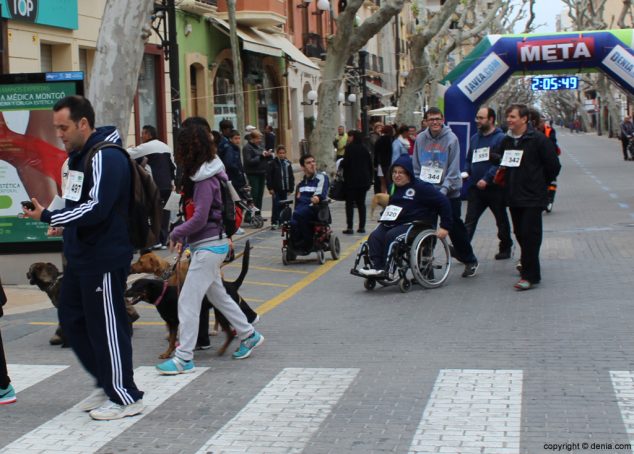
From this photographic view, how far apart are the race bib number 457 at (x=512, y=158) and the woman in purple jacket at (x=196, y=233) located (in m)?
4.25

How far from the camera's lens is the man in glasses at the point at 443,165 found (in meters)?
12.2

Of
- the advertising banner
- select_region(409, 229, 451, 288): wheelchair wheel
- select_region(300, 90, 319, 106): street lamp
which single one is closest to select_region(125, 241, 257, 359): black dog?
select_region(409, 229, 451, 288): wheelchair wheel

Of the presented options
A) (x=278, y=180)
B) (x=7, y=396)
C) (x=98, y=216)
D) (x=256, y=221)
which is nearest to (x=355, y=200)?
(x=278, y=180)

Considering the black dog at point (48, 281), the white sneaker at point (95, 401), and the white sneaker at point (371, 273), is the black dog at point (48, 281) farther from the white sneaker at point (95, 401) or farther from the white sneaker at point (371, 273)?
the white sneaker at point (371, 273)

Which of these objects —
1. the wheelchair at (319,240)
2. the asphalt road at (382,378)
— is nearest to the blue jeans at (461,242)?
the asphalt road at (382,378)

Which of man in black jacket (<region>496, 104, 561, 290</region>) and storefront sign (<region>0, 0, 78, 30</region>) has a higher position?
storefront sign (<region>0, 0, 78, 30</region>)

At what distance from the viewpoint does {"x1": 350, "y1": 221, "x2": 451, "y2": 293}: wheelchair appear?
11086 mm

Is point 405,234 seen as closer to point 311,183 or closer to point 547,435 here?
point 311,183

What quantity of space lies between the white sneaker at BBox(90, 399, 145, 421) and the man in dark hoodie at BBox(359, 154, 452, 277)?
503 centimetres

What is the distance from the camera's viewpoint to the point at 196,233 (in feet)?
24.9

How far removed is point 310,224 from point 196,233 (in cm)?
641

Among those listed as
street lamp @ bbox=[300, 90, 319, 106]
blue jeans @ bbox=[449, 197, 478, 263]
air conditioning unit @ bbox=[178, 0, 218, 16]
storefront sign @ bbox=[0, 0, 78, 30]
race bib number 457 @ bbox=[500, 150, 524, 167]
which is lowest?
blue jeans @ bbox=[449, 197, 478, 263]

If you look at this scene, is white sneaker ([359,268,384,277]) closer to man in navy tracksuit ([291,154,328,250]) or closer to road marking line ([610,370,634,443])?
man in navy tracksuit ([291,154,328,250])

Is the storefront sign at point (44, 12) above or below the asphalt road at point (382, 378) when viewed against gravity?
above
